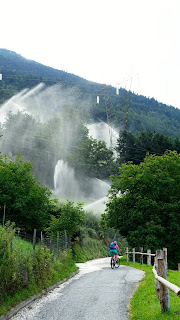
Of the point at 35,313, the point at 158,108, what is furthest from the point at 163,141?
the point at 158,108

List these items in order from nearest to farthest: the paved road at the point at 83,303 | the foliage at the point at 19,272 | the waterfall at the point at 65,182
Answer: the paved road at the point at 83,303
the foliage at the point at 19,272
the waterfall at the point at 65,182

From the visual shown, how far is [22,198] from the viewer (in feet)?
112

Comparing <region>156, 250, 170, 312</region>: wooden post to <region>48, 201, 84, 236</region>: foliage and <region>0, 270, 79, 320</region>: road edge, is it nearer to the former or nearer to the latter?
<region>0, 270, 79, 320</region>: road edge

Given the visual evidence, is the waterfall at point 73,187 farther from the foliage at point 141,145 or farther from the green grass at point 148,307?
the green grass at point 148,307

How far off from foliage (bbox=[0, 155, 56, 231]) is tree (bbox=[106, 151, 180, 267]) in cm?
695

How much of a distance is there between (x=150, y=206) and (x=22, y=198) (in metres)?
11.2

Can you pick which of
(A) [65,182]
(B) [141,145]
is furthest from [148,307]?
(A) [65,182]

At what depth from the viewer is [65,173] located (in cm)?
7875

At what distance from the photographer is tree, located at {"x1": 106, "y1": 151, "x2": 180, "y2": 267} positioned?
34938 millimetres

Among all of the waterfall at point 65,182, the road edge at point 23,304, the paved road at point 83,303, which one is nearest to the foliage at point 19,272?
the road edge at point 23,304

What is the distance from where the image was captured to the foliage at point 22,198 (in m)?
33.8

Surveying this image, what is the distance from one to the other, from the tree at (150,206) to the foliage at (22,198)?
6.95m

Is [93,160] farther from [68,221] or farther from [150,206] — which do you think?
[68,221]

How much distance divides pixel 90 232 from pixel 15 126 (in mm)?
49141
